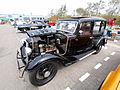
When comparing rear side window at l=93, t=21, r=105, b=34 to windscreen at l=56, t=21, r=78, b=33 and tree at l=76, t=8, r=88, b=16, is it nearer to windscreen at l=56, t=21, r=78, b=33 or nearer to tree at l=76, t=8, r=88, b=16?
windscreen at l=56, t=21, r=78, b=33

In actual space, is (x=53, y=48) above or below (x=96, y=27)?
below

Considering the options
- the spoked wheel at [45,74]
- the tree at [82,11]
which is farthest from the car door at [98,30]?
the tree at [82,11]

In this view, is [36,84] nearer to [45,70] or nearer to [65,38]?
[45,70]

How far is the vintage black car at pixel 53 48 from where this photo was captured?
1.80 metres

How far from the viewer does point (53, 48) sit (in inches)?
96.0

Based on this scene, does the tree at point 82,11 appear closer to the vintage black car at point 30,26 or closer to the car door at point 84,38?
the vintage black car at point 30,26

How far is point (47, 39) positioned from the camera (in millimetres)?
2475

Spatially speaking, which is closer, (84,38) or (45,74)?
(45,74)

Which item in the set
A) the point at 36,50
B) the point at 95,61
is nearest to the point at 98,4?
the point at 95,61

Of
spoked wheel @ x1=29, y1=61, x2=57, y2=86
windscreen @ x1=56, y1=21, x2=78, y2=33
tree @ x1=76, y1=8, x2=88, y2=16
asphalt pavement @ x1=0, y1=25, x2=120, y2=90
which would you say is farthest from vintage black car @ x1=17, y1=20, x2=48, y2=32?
tree @ x1=76, y1=8, x2=88, y2=16

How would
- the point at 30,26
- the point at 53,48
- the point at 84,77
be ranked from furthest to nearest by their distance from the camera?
the point at 30,26 → the point at 53,48 → the point at 84,77

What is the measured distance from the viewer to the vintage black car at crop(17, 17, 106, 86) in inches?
71.0

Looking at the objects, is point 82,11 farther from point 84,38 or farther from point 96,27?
point 84,38

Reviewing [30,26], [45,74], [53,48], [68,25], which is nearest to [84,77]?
[45,74]
